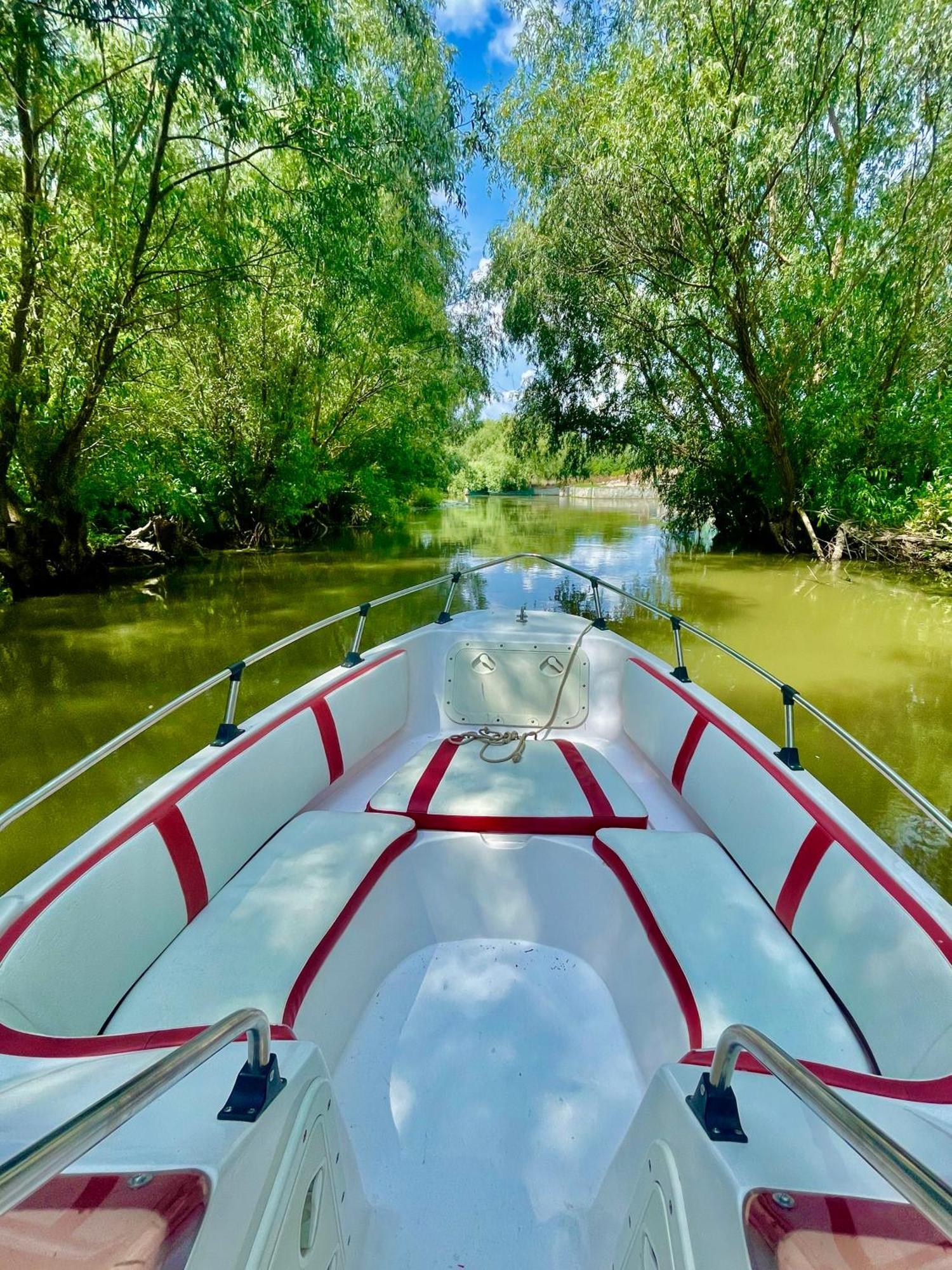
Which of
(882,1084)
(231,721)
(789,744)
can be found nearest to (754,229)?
(789,744)

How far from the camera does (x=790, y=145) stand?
611 centimetres

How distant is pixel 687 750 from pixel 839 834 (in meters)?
0.85

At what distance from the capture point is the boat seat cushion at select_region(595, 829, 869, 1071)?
4.15 feet

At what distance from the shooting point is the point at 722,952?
56.4 inches

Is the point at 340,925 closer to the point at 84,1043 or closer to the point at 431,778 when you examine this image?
the point at 84,1043

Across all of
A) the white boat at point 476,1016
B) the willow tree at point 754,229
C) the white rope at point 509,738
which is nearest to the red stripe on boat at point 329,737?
the white boat at point 476,1016

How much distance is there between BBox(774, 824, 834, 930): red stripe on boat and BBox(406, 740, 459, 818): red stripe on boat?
1.12 metres

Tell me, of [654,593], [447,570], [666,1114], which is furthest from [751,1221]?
[447,570]

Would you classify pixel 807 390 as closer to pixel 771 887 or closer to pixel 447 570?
pixel 447 570

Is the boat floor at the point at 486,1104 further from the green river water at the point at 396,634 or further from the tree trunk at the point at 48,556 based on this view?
the tree trunk at the point at 48,556

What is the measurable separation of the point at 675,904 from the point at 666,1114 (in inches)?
24.8

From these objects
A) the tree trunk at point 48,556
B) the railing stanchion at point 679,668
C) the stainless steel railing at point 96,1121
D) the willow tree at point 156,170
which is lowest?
the tree trunk at point 48,556

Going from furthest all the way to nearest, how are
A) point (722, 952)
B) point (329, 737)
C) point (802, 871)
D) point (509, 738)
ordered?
point (509, 738) → point (329, 737) → point (802, 871) → point (722, 952)

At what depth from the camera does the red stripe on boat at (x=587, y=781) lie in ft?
6.66
